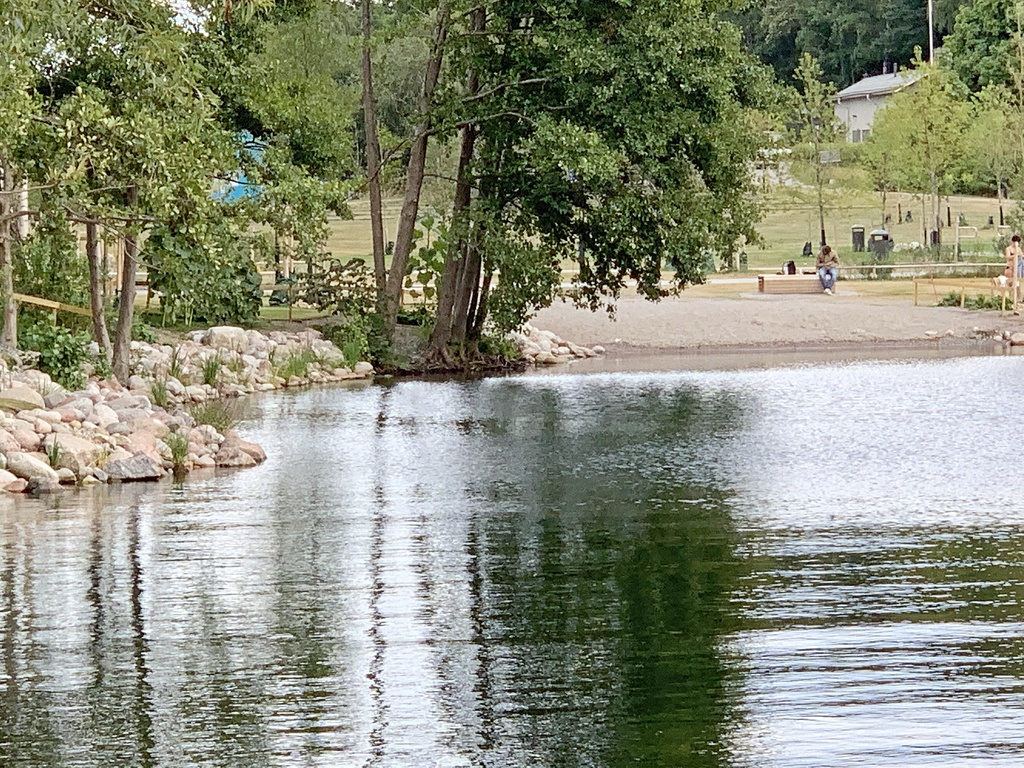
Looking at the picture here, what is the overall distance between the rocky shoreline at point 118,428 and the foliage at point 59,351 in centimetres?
26

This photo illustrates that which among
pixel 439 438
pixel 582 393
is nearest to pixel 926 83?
pixel 582 393

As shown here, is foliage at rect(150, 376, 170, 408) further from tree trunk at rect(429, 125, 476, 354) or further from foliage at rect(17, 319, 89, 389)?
tree trunk at rect(429, 125, 476, 354)

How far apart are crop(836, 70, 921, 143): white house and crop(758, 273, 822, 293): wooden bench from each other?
41268mm

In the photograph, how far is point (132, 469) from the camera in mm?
17484

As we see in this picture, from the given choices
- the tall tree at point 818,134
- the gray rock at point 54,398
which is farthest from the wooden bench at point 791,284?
the gray rock at point 54,398

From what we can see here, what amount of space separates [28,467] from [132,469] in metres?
0.99

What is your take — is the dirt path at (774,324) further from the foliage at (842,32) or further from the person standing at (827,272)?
the foliage at (842,32)

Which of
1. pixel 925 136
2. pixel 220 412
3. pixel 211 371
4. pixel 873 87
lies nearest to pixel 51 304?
pixel 211 371

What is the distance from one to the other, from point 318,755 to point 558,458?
429 inches

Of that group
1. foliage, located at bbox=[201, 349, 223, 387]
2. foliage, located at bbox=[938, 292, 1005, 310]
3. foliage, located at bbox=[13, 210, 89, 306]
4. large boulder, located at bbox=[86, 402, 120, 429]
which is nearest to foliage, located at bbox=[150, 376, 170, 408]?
foliage, located at bbox=[13, 210, 89, 306]

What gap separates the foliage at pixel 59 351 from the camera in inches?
895

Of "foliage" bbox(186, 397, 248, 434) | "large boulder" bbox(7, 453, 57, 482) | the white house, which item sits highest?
the white house

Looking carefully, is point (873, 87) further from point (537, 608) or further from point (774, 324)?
point (537, 608)

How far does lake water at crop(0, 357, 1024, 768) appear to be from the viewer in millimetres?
7891
